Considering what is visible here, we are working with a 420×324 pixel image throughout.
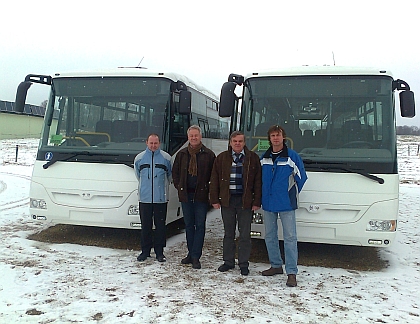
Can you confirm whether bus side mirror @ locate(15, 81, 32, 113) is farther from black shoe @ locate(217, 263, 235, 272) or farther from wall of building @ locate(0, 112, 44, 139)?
wall of building @ locate(0, 112, 44, 139)

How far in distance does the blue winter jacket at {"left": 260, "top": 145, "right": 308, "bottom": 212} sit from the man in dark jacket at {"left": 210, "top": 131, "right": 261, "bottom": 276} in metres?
0.16

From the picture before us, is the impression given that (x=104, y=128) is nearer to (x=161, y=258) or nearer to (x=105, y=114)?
(x=105, y=114)

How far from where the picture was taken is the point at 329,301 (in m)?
4.69

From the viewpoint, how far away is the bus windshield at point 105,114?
6.84m

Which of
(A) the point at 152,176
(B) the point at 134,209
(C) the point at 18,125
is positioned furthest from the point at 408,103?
(C) the point at 18,125

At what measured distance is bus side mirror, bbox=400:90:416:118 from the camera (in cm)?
610

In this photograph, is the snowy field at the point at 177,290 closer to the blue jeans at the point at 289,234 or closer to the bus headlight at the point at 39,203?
the blue jeans at the point at 289,234

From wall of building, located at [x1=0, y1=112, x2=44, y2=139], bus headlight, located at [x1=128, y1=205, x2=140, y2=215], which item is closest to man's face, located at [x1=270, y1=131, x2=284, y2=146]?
bus headlight, located at [x1=128, y1=205, x2=140, y2=215]

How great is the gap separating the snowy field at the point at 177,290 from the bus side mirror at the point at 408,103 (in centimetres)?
233

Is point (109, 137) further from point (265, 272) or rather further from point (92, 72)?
point (265, 272)

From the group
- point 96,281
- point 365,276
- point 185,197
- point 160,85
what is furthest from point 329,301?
point 160,85

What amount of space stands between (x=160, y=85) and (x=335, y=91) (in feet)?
9.31

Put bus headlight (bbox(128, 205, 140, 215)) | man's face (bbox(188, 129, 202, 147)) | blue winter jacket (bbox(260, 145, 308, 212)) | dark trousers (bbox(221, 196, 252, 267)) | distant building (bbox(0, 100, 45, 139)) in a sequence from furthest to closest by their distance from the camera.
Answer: distant building (bbox(0, 100, 45, 139)), bus headlight (bbox(128, 205, 140, 215)), man's face (bbox(188, 129, 202, 147)), dark trousers (bbox(221, 196, 252, 267)), blue winter jacket (bbox(260, 145, 308, 212))

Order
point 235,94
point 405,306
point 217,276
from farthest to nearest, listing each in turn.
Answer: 1. point 235,94
2. point 217,276
3. point 405,306
